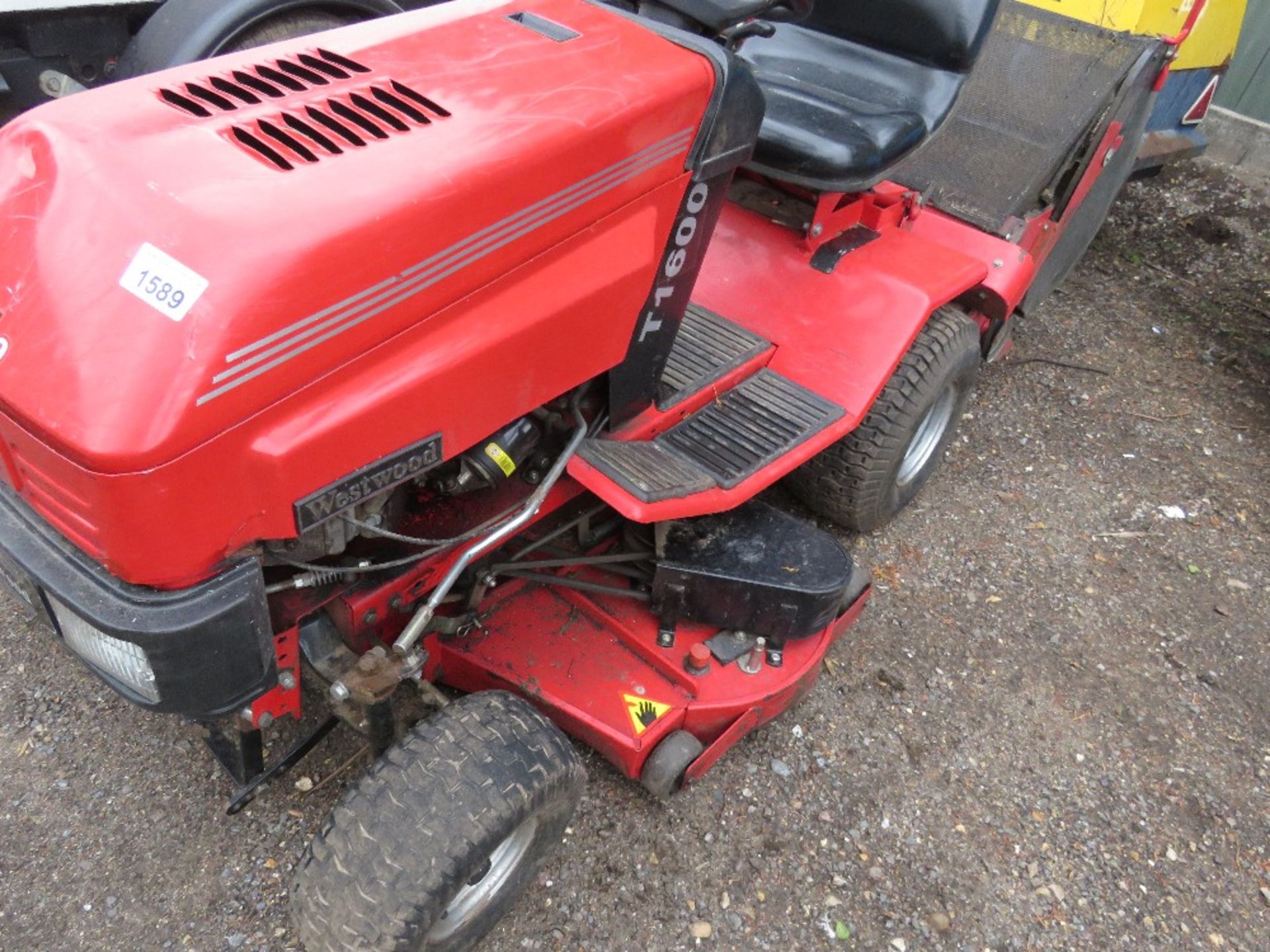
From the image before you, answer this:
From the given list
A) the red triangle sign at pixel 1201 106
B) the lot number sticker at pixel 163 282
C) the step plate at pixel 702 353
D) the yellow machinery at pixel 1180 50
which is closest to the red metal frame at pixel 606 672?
the step plate at pixel 702 353

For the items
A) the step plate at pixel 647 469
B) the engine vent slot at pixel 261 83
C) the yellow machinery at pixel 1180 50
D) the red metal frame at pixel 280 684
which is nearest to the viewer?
the engine vent slot at pixel 261 83

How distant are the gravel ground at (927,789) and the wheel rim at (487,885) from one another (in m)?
0.17

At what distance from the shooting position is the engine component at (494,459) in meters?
1.69

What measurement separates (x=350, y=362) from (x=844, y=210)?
Result: 1.71m

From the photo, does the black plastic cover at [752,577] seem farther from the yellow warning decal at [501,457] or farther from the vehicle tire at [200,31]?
the vehicle tire at [200,31]

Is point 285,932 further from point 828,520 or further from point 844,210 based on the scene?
point 844,210

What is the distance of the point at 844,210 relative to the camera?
2666 millimetres

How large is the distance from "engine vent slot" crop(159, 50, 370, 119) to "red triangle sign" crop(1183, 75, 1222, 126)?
4.63m

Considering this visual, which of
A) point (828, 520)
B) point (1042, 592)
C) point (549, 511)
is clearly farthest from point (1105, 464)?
point (549, 511)

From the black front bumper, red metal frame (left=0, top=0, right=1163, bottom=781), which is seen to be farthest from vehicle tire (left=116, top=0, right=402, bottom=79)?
the black front bumper

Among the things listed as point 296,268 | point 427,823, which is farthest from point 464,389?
point 427,823

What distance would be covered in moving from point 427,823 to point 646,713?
603 mm

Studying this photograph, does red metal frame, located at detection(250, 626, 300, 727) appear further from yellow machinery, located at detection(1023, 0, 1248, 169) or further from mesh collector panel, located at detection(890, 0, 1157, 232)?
yellow machinery, located at detection(1023, 0, 1248, 169)

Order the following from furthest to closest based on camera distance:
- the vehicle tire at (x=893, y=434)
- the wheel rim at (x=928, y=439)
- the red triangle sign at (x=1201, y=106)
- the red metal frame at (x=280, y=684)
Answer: the red triangle sign at (x=1201, y=106) < the wheel rim at (x=928, y=439) < the vehicle tire at (x=893, y=434) < the red metal frame at (x=280, y=684)
